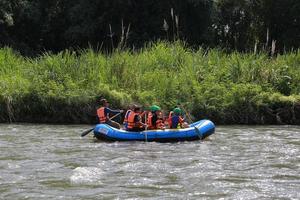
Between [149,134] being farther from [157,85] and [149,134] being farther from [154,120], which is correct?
[157,85]

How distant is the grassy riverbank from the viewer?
1658 centimetres

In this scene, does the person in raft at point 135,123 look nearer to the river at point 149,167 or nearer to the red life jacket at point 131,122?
the red life jacket at point 131,122

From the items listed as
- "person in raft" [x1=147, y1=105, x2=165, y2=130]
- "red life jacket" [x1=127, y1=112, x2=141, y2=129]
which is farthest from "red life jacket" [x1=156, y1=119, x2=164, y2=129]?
"red life jacket" [x1=127, y1=112, x2=141, y2=129]

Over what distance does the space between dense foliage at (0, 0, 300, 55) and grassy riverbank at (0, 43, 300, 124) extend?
8054 millimetres

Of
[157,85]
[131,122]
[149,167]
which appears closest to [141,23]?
[157,85]

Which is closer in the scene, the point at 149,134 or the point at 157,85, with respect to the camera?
the point at 149,134

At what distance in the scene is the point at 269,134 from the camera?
47.6 ft

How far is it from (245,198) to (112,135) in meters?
5.74

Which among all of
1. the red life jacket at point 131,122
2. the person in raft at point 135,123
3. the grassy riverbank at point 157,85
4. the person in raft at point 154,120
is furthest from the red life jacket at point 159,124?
the grassy riverbank at point 157,85

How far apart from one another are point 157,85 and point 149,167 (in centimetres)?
726

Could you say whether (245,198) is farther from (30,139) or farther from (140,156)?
(30,139)

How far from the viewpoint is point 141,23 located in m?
28.5

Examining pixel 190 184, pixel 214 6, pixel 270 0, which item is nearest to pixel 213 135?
pixel 190 184

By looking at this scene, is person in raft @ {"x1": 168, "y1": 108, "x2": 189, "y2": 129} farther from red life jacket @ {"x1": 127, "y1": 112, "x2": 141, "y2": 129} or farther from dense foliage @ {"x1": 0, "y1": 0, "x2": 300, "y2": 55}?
dense foliage @ {"x1": 0, "y1": 0, "x2": 300, "y2": 55}
